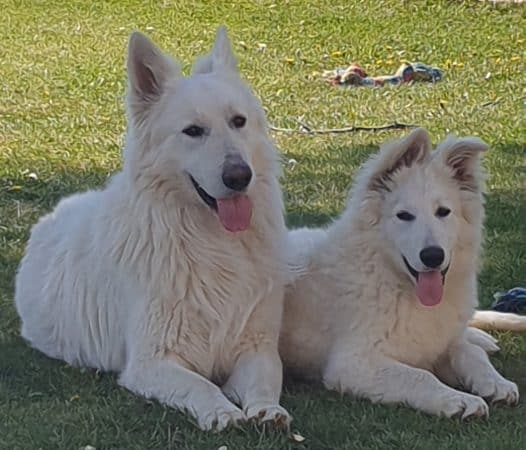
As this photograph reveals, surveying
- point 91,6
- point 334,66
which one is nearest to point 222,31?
point 334,66

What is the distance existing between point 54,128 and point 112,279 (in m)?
5.98

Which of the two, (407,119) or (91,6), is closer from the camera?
(407,119)

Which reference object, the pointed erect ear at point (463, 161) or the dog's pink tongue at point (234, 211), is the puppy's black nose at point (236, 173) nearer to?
the dog's pink tongue at point (234, 211)

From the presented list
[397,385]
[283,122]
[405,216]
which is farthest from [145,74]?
[283,122]

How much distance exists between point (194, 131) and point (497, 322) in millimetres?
2043

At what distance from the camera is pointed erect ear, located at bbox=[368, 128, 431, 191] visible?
5293 millimetres

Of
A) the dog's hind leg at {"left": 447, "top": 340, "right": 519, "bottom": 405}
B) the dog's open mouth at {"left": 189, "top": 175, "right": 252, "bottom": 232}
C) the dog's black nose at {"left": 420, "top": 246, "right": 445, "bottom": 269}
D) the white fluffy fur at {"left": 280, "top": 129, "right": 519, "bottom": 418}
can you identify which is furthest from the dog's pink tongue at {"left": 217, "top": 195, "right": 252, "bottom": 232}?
the dog's hind leg at {"left": 447, "top": 340, "right": 519, "bottom": 405}

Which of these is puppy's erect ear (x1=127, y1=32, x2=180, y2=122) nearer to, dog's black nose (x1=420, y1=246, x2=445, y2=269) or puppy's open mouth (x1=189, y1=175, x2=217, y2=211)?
puppy's open mouth (x1=189, y1=175, x2=217, y2=211)

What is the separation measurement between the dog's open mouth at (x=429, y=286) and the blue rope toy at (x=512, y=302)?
1346 millimetres

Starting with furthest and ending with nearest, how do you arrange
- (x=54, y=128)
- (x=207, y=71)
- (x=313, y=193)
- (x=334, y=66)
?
(x=334, y=66) < (x=54, y=128) < (x=313, y=193) < (x=207, y=71)

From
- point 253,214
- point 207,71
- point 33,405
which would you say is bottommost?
point 33,405

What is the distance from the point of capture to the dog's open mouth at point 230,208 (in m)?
5.24

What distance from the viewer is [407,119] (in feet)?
37.5

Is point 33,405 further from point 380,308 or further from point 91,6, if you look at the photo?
point 91,6
